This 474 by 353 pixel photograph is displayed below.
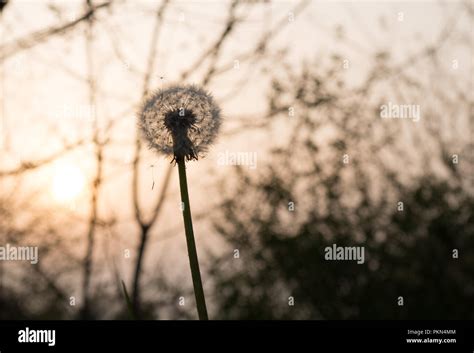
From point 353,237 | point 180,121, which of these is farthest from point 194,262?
point 353,237

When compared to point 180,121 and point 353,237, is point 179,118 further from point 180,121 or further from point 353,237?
point 353,237

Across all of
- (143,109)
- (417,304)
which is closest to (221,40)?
(143,109)

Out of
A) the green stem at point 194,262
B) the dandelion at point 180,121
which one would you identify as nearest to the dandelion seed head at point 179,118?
the dandelion at point 180,121

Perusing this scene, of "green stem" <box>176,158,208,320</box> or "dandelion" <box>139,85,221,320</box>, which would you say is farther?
"dandelion" <box>139,85,221,320</box>

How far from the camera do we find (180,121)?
2.33m

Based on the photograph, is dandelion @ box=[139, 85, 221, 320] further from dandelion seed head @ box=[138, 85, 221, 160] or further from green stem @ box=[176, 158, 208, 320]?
green stem @ box=[176, 158, 208, 320]

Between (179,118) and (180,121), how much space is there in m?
0.01

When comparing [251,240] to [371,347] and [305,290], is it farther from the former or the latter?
[371,347]

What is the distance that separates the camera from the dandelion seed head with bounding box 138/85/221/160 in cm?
228

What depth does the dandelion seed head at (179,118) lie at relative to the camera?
2.28 meters

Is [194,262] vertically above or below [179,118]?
below

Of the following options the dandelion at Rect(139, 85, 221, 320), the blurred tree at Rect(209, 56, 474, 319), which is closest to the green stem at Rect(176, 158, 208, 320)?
the dandelion at Rect(139, 85, 221, 320)

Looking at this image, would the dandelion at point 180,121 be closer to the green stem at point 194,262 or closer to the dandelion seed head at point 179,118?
the dandelion seed head at point 179,118

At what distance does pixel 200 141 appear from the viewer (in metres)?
2.30
